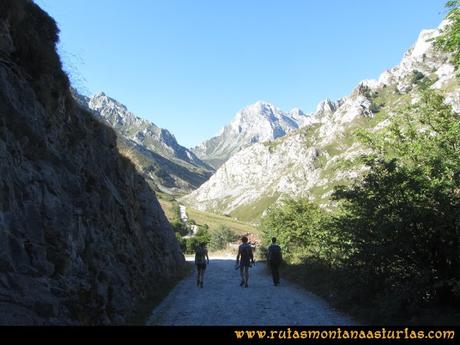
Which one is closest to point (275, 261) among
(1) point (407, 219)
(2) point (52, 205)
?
(1) point (407, 219)

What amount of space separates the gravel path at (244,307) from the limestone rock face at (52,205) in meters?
1.38

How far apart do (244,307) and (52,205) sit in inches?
292

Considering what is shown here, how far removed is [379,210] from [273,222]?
2031cm

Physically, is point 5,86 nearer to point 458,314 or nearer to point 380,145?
point 380,145

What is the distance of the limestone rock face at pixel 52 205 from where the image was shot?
903 cm

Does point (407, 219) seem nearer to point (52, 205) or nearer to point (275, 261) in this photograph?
point (52, 205)

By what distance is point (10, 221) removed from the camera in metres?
9.13

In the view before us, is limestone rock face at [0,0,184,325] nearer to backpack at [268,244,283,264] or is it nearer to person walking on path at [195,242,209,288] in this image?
person walking on path at [195,242,209,288]

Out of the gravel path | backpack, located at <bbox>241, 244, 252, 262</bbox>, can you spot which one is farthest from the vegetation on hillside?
backpack, located at <bbox>241, 244, 252, 262</bbox>

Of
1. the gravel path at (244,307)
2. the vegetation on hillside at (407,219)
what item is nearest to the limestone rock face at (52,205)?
the gravel path at (244,307)

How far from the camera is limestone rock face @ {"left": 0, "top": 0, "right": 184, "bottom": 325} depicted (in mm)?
Result: 9031

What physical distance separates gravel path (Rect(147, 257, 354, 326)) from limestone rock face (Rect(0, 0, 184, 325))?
54.4 inches

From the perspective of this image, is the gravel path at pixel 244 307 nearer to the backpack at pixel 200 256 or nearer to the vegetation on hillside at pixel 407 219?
the backpack at pixel 200 256

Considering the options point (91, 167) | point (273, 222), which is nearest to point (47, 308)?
point (91, 167)
